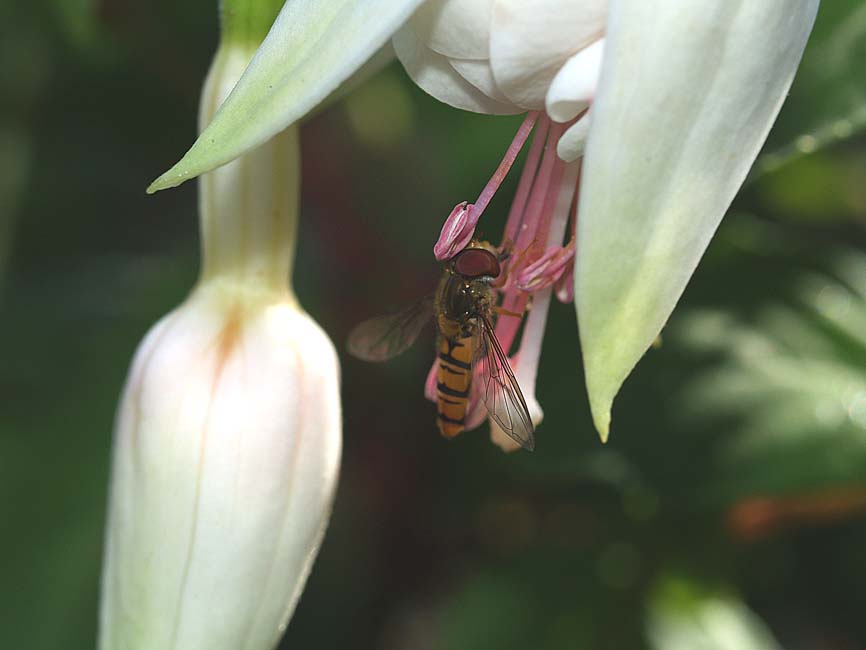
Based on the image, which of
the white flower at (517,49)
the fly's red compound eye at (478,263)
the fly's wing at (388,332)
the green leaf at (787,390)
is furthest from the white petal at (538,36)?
the green leaf at (787,390)

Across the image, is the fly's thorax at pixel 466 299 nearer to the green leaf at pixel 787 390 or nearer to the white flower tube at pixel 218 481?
the white flower tube at pixel 218 481

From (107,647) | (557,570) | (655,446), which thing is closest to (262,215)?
(107,647)

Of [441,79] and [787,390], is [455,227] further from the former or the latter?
[787,390]

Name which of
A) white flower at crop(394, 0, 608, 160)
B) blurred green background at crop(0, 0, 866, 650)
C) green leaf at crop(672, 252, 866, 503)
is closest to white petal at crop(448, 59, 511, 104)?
white flower at crop(394, 0, 608, 160)

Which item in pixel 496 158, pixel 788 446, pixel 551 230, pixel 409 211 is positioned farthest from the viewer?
pixel 409 211

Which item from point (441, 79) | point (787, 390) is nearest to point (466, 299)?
point (441, 79)

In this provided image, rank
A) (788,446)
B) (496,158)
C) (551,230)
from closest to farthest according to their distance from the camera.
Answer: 1. (551,230)
2. (788,446)
3. (496,158)

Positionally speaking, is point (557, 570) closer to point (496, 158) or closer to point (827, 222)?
point (496, 158)
